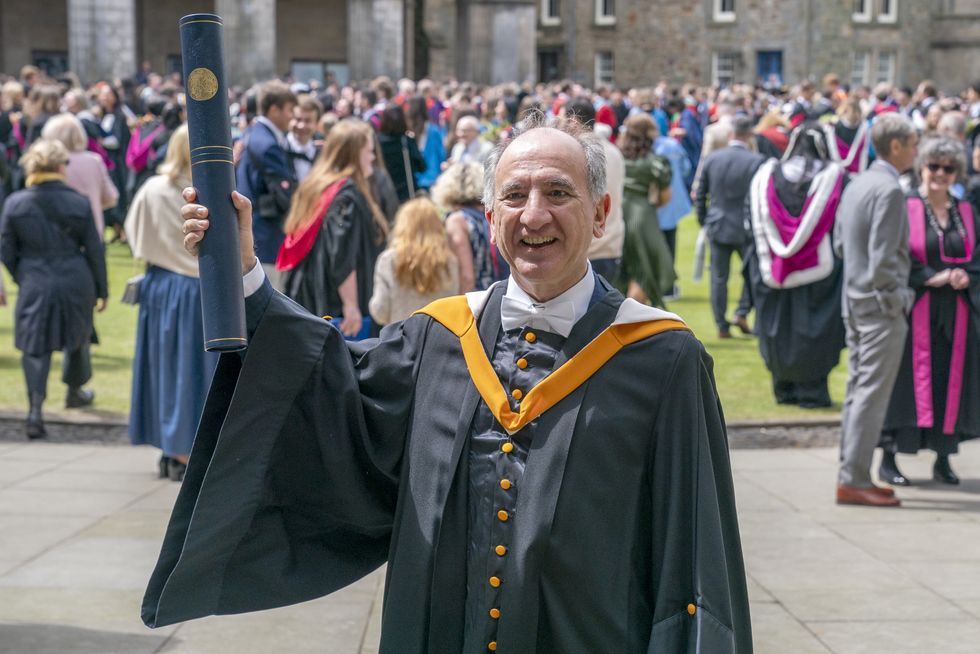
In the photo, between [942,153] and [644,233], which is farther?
[644,233]

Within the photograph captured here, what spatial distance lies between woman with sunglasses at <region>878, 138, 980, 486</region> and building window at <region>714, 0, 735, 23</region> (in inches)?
1698

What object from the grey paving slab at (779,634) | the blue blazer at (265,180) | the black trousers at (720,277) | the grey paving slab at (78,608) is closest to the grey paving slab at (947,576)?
the grey paving slab at (779,634)

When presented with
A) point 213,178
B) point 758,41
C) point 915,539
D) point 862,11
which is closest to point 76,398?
point 915,539

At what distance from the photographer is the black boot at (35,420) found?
364 inches

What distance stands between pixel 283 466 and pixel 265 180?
612 centimetres

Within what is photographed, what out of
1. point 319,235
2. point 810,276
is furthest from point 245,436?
point 810,276

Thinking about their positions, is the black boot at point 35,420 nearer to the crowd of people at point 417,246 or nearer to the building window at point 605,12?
the crowd of people at point 417,246

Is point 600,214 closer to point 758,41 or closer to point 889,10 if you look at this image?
point 758,41

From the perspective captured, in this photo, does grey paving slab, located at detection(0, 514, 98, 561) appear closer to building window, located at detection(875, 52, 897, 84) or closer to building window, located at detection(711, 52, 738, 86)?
building window, located at detection(711, 52, 738, 86)

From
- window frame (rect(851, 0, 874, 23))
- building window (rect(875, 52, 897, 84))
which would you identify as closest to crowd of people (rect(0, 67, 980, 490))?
window frame (rect(851, 0, 874, 23))

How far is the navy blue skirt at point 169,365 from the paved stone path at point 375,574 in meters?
0.33

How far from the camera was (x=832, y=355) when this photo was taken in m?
10.5

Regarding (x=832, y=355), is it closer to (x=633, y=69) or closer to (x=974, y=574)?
(x=974, y=574)

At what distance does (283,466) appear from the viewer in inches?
135
